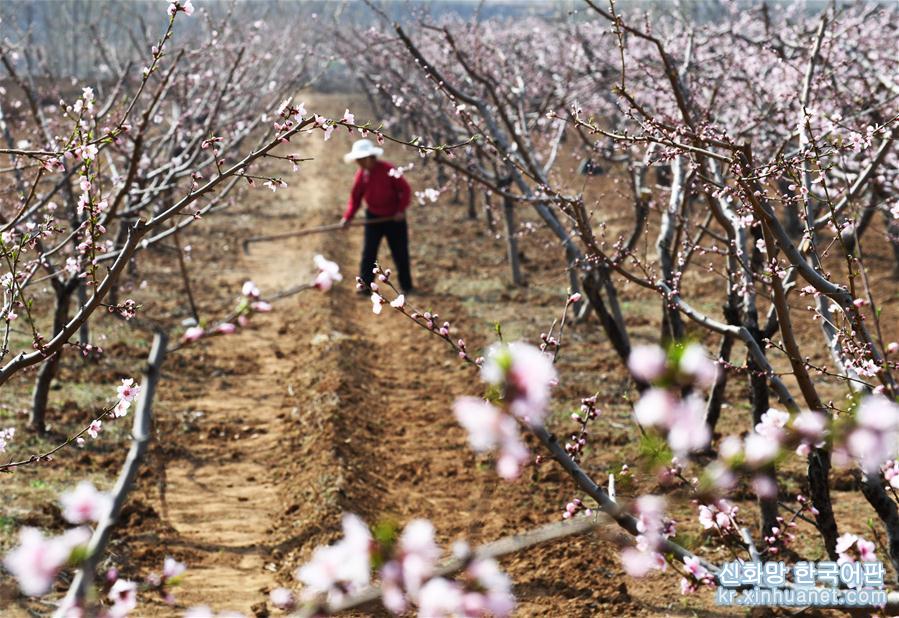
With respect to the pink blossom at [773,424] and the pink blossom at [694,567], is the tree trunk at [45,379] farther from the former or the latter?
the pink blossom at [773,424]

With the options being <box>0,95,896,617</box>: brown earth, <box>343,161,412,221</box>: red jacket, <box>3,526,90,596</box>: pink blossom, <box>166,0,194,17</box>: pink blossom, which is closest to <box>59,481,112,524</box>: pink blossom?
<box>3,526,90,596</box>: pink blossom

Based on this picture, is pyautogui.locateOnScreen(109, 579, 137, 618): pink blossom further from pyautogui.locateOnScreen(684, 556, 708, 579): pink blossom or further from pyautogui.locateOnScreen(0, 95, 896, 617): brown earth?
pyautogui.locateOnScreen(684, 556, 708, 579): pink blossom

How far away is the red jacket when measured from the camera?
9789mm

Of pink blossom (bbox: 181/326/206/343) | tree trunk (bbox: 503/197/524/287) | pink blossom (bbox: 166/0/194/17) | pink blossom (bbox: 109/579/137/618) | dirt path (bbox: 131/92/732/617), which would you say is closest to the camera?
pink blossom (bbox: 109/579/137/618)

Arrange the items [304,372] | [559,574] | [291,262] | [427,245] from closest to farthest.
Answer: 1. [559,574]
2. [304,372]
3. [291,262]
4. [427,245]

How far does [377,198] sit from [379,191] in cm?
9

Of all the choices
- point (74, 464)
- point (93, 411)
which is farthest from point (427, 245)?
point (74, 464)

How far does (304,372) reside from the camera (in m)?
7.86

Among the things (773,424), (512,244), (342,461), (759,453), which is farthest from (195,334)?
(512,244)

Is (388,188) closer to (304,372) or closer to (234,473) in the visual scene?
(304,372)

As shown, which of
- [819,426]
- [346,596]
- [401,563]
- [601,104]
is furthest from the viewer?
[601,104]

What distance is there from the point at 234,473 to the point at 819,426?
4.94 metres

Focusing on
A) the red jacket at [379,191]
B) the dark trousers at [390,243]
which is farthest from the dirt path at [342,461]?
the red jacket at [379,191]

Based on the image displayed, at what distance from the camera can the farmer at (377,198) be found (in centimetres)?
955
